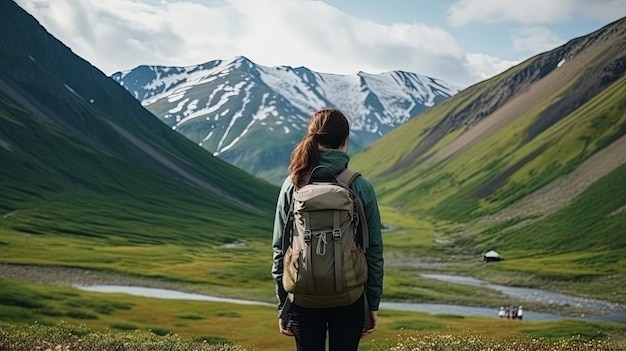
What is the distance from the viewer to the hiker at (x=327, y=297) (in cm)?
1041

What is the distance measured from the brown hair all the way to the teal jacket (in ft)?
0.62

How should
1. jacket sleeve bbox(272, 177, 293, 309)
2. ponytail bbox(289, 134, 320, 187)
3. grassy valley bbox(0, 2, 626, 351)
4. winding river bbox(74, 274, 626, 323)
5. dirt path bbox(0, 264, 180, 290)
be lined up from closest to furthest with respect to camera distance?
ponytail bbox(289, 134, 320, 187) < jacket sleeve bbox(272, 177, 293, 309) < grassy valley bbox(0, 2, 626, 351) < winding river bbox(74, 274, 626, 323) < dirt path bbox(0, 264, 180, 290)

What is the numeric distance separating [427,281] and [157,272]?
4486 cm

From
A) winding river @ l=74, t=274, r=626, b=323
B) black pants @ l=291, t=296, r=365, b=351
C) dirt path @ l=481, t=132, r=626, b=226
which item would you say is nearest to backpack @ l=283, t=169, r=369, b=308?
black pants @ l=291, t=296, r=365, b=351

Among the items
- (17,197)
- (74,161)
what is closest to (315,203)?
(17,197)

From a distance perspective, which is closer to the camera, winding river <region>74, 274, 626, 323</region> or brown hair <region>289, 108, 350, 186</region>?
brown hair <region>289, 108, 350, 186</region>

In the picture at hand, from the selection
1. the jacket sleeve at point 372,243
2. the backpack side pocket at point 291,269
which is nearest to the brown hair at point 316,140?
the jacket sleeve at point 372,243

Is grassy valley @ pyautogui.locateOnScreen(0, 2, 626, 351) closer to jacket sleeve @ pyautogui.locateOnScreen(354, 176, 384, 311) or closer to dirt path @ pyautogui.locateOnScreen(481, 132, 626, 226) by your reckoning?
dirt path @ pyautogui.locateOnScreen(481, 132, 626, 226)

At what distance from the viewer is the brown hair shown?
10742 millimetres

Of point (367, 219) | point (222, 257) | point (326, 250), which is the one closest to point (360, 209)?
point (367, 219)

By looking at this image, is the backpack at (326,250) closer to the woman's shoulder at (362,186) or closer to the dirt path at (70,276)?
the woman's shoulder at (362,186)

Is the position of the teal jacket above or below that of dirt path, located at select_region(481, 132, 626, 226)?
below

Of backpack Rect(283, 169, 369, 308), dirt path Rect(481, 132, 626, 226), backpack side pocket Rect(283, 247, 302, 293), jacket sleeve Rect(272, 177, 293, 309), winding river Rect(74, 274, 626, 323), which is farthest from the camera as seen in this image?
dirt path Rect(481, 132, 626, 226)

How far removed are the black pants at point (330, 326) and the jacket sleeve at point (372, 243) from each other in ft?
0.93
